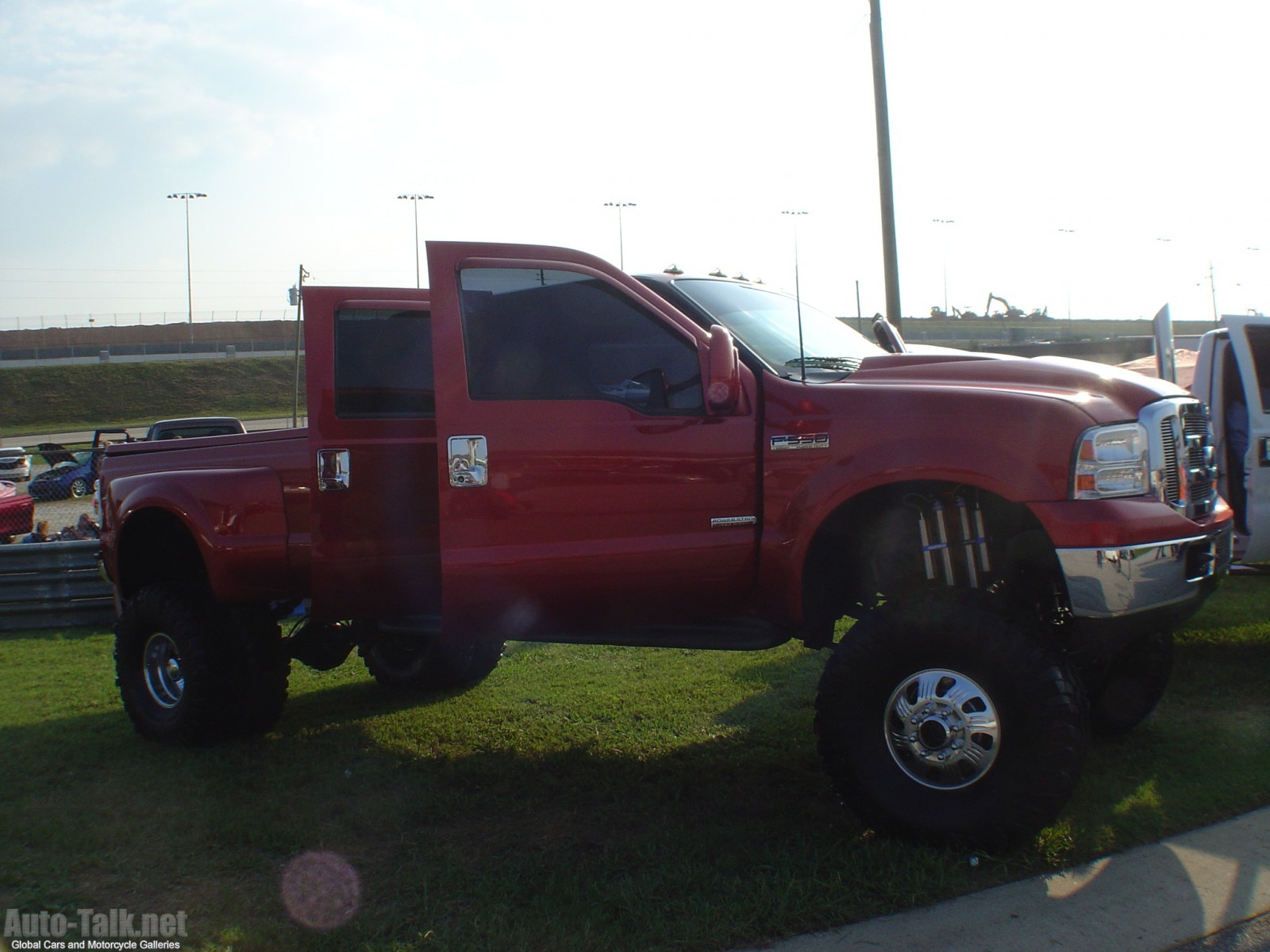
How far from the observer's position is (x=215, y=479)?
212 inches

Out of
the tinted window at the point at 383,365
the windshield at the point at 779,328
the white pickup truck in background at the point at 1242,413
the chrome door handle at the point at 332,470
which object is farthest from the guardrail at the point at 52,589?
the white pickup truck in background at the point at 1242,413

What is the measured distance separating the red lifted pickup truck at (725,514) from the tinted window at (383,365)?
0.01 meters

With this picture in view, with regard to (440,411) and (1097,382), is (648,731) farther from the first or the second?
(1097,382)

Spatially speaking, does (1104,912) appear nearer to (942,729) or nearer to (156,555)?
(942,729)

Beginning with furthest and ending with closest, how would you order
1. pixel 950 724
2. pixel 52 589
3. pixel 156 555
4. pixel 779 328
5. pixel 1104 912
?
pixel 52 589, pixel 156 555, pixel 779 328, pixel 950 724, pixel 1104 912

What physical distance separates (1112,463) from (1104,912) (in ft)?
4.89

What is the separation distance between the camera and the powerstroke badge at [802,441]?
4.23 m

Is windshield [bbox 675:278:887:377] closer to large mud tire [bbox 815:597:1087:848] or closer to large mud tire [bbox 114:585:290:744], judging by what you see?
large mud tire [bbox 815:597:1087:848]

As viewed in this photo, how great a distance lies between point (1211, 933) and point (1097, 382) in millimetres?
1942

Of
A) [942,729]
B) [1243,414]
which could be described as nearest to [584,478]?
[942,729]

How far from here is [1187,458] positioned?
4.14m

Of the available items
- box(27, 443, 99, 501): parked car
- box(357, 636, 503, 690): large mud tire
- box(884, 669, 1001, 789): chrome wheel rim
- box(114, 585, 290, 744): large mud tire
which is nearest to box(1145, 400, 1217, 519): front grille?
box(884, 669, 1001, 789): chrome wheel rim

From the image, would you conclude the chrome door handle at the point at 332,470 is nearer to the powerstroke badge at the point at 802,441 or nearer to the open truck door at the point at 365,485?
the open truck door at the point at 365,485

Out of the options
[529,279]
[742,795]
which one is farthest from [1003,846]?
[529,279]
